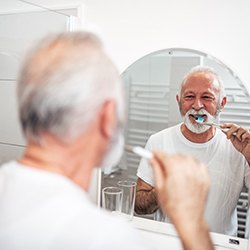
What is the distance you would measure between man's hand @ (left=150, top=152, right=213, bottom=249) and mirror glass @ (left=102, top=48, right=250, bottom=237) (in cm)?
46

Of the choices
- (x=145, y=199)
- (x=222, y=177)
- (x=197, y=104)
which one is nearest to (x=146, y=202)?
(x=145, y=199)

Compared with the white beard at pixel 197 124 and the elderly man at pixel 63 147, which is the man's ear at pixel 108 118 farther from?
the white beard at pixel 197 124

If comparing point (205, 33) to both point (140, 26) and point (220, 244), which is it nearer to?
point (140, 26)

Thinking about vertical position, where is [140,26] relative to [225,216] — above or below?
above

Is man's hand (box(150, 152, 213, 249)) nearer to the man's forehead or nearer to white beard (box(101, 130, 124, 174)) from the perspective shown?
white beard (box(101, 130, 124, 174))

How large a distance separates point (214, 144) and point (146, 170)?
0.25 metres

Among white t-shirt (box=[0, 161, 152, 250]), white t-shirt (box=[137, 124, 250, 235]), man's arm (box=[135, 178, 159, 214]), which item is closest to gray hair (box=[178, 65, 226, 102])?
white t-shirt (box=[137, 124, 250, 235])

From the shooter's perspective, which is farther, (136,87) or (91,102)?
(136,87)

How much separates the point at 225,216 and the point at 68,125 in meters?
0.74

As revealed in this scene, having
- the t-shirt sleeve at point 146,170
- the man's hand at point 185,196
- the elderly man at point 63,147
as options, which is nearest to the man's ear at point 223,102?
the t-shirt sleeve at point 146,170

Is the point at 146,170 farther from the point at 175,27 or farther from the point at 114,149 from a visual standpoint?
the point at 114,149

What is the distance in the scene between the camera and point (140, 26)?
1.14m

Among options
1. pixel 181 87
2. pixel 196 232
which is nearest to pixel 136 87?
pixel 181 87

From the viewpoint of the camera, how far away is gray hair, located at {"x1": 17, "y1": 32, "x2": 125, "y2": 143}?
511 mm
